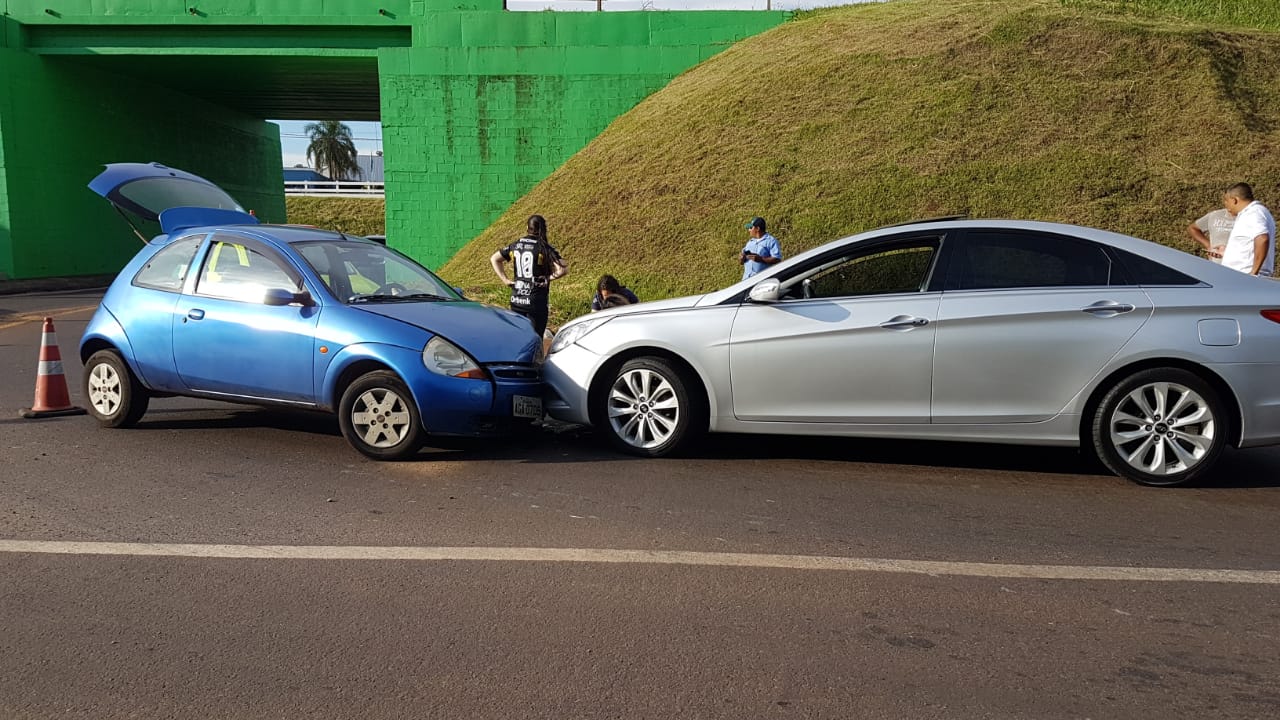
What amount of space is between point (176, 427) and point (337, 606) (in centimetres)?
448

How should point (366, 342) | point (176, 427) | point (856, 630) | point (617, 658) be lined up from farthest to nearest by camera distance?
point (176, 427)
point (366, 342)
point (856, 630)
point (617, 658)

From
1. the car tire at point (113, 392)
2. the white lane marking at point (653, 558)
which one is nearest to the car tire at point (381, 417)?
the white lane marking at point (653, 558)

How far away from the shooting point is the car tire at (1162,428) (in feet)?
19.9

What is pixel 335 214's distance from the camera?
57719mm

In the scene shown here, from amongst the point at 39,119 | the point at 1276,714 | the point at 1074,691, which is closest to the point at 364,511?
the point at 1074,691

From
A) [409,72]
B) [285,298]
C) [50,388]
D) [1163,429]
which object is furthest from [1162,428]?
[409,72]

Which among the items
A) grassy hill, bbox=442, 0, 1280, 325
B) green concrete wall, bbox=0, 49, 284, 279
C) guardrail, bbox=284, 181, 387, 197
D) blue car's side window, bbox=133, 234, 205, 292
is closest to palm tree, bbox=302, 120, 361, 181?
guardrail, bbox=284, 181, 387, 197

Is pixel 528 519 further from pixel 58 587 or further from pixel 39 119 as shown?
pixel 39 119

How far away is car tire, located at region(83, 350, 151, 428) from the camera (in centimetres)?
764

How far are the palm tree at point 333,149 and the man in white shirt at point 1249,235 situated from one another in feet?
309

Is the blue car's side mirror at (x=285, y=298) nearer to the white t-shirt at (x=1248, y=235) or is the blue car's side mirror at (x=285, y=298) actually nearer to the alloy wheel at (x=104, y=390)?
the alloy wheel at (x=104, y=390)

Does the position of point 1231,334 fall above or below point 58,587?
above

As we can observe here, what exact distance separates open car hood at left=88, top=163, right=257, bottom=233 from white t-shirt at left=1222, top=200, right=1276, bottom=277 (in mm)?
8662

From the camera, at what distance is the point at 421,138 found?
24.0 metres
